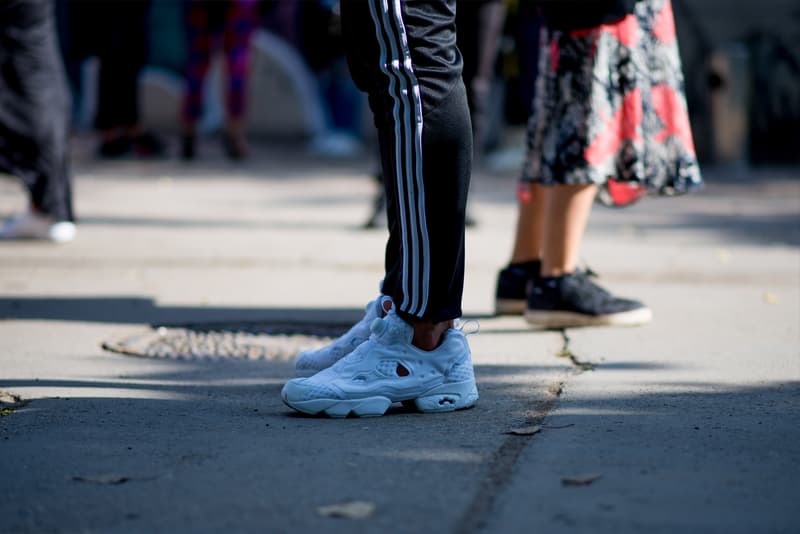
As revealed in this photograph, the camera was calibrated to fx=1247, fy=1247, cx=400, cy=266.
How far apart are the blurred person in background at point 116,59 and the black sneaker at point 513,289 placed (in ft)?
18.1

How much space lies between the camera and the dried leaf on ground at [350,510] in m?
1.70

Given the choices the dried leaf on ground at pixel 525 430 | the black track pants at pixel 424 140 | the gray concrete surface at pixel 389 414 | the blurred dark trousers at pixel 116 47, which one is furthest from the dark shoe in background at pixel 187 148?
the dried leaf on ground at pixel 525 430

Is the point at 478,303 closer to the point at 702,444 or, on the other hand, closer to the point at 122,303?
the point at 122,303

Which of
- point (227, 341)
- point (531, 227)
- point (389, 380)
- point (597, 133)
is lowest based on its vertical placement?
point (227, 341)

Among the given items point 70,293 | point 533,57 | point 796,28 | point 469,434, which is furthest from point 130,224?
point 796,28

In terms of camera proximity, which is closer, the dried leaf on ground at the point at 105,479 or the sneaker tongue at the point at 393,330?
the dried leaf on ground at the point at 105,479

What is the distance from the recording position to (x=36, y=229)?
479 centimetres

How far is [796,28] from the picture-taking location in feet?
28.7

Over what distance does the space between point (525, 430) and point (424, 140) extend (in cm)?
58

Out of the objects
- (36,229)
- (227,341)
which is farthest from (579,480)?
(36,229)

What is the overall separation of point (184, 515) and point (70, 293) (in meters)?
2.25

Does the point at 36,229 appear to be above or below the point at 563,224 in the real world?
below

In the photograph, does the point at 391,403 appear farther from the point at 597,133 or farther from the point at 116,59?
the point at 116,59

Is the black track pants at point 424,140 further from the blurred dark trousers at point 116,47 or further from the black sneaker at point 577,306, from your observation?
the blurred dark trousers at point 116,47
